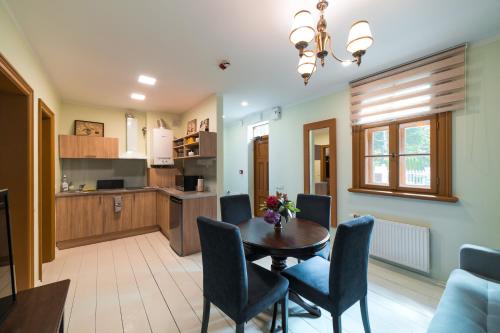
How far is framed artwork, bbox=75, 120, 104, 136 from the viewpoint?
419cm

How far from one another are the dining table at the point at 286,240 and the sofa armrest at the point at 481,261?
3.81 ft

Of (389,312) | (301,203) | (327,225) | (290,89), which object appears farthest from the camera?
(290,89)

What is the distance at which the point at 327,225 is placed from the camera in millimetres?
2490

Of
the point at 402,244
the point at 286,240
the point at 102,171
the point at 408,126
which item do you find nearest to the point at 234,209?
the point at 286,240

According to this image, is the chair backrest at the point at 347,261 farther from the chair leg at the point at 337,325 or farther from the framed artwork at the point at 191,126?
the framed artwork at the point at 191,126

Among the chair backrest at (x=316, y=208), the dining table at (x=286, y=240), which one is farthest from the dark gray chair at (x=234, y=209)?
the chair backrest at (x=316, y=208)

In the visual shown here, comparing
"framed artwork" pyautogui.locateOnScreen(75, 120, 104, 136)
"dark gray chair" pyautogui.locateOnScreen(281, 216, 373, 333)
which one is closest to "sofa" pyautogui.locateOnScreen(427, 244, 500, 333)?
"dark gray chair" pyautogui.locateOnScreen(281, 216, 373, 333)

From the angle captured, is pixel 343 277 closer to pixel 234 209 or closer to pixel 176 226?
pixel 234 209

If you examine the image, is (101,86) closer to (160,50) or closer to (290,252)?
(160,50)

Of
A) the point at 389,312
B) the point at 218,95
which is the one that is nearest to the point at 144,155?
the point at 218,95

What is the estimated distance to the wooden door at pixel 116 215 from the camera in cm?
396

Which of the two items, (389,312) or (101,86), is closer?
(389,312)

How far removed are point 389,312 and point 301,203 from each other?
1338 millimetres

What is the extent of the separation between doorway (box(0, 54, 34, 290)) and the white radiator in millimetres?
3922
